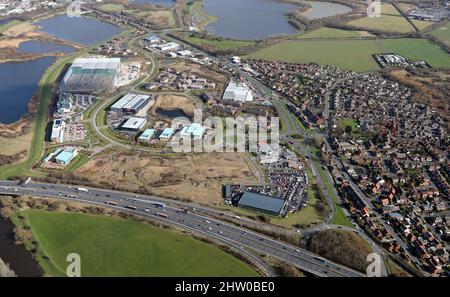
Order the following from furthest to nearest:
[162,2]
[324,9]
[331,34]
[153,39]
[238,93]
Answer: [162,2] < [324,9] < [331,34] < [153,39] < [238,93]

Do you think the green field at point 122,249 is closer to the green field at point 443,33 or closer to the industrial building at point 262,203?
the industrial building at point 262,203

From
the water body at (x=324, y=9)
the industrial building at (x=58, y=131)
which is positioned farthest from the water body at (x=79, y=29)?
the water body at (x=324, y=9)

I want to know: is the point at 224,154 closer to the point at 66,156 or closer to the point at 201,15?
the point at 66,156

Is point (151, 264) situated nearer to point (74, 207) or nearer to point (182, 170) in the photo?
point (74, 207)

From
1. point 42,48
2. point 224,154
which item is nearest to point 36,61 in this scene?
point 42,48

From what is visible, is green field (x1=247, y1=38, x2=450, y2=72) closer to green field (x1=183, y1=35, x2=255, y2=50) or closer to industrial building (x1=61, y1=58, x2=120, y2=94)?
green field (x1=183, y1=35, x2=255, y2=50)
